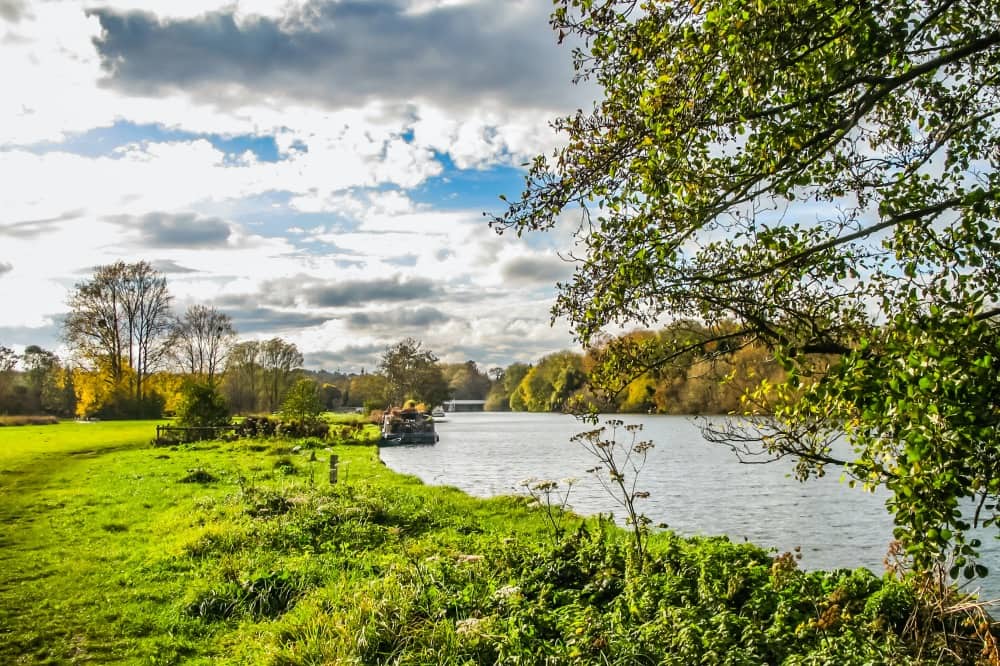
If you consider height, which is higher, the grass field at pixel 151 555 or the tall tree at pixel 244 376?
the tall tree at pixel 244 376

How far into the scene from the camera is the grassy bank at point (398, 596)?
5109mm

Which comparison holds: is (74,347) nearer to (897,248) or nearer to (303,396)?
(303,396)

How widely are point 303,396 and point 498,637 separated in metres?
36.0

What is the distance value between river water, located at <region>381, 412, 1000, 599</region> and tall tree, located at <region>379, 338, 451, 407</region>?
141ft

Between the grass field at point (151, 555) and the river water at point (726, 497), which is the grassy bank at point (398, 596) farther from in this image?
the river water at point (726, 497)

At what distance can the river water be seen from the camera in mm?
14016

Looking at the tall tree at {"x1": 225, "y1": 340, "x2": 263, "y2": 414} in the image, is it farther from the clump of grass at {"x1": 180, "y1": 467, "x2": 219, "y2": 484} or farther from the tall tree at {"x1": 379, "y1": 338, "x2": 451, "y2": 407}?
the clump of grass at {"x1": 180, "y1": 467, "x2": 219, "y2": 484}

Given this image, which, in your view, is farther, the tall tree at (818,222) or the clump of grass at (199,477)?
the clump of grass at (199,477)

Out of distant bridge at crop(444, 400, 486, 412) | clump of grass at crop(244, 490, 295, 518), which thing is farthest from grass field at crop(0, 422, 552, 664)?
distant bridge at crop(444, 400, 486, 412)

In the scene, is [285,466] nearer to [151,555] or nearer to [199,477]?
[199,477]

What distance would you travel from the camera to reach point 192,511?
1372 cm

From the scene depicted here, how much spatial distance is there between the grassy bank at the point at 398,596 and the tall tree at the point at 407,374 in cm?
6595

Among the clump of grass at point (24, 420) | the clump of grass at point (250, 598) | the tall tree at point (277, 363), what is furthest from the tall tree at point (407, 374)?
the clump of grass at point (250, 598)

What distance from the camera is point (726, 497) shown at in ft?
66.5
